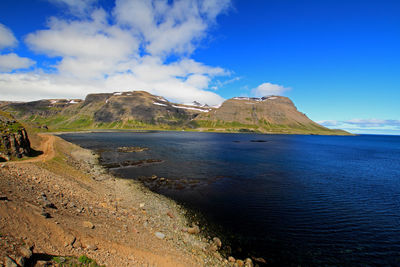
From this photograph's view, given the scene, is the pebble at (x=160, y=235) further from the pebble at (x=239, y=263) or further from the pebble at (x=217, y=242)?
the pebble at (x=239, y=263)

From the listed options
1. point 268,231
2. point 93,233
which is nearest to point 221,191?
point 268,231

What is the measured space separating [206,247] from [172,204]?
12.0 meters

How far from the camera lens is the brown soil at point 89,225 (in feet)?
45.9

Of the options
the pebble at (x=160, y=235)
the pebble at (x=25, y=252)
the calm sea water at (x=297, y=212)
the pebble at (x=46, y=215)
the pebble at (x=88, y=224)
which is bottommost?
the calm sea water at (x=297, y=212)

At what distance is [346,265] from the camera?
1877cm

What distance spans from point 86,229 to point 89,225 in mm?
769

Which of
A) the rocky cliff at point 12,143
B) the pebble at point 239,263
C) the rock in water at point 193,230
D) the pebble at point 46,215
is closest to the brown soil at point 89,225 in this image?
the pebble at point 46,215

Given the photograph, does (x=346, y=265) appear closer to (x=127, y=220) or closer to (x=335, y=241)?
(x=335, y=241)

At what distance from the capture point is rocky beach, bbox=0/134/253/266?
13156 millimetres

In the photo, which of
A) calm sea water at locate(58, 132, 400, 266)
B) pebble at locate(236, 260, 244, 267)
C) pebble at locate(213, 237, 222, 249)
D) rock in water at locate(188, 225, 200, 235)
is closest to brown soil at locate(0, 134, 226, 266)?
rock in water at locate(188, 225, 200, 235)

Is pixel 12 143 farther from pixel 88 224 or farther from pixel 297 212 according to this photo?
pixel 297 212

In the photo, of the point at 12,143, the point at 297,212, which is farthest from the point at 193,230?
the point at 12,143

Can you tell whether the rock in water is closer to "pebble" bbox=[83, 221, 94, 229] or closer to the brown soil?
the brown soil

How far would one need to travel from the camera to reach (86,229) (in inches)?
676
